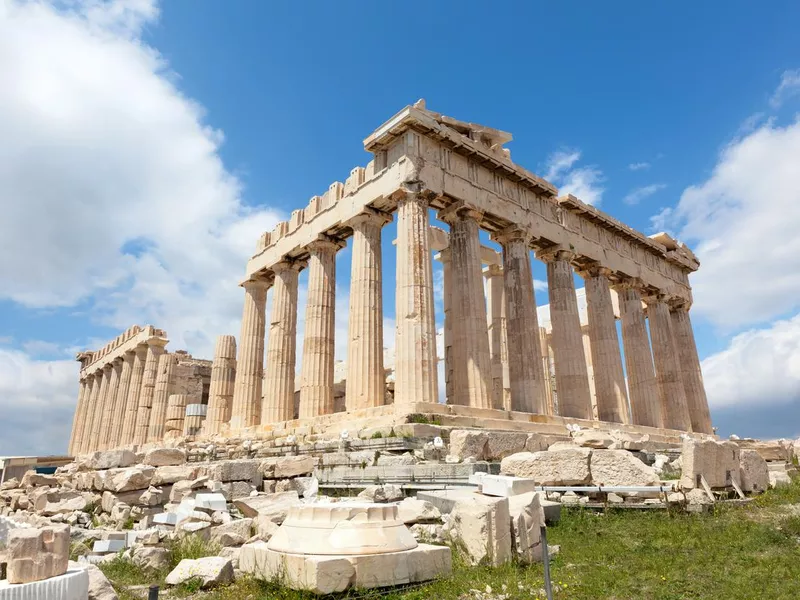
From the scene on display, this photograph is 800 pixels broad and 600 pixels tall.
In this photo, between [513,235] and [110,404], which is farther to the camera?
[110,404]

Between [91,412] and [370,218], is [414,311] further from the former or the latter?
[91,412]

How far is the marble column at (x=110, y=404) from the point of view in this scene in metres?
40.2

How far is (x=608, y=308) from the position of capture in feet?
87.7

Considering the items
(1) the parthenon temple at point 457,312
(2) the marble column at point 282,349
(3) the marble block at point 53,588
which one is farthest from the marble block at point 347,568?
(2) the marble column at point 282,349

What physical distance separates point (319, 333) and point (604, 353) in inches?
509

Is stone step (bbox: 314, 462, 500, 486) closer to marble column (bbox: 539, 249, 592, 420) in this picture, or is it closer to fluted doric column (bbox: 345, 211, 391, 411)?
fluted doric column (bbox: 345, 211, 391, 411)

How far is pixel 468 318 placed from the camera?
64.4 ft

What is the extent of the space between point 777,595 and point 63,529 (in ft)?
20.3

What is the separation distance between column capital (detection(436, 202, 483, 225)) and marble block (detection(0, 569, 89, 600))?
56.4ft

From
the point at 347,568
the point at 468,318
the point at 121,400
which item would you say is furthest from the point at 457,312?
the point at 121,400

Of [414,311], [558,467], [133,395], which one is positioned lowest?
[558,467]

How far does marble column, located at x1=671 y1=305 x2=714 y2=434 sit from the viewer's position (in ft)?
101

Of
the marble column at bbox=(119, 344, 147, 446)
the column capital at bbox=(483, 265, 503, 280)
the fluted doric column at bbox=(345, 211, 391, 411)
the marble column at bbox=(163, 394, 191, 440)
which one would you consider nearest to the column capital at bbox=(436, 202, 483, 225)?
the fluted doric column at bbox=(345, 211, 391, 411)

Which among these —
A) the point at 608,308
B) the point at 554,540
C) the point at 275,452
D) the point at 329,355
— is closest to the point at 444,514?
the point at 554,540
